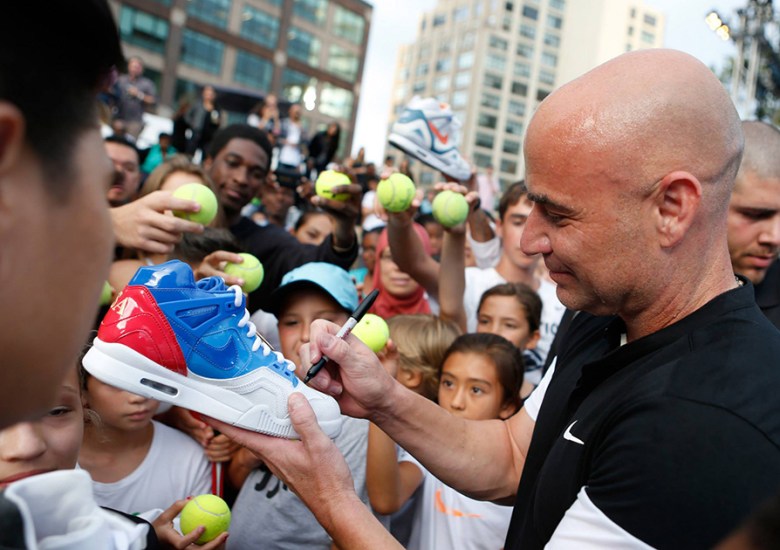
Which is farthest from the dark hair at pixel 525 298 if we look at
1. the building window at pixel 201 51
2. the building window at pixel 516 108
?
the building window at pixel 516 108

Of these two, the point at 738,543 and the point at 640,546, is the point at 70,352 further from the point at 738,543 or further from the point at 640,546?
the point at 640,546

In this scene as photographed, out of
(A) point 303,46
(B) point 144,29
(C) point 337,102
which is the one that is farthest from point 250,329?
A: (C) point 337,102

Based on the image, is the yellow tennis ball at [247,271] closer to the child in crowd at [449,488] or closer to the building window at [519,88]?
the child in crowd at [449,488]

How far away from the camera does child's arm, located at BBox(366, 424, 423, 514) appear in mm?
2363

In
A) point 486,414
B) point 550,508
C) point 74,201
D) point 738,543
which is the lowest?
point 486,414

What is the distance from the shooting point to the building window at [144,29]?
115 feet

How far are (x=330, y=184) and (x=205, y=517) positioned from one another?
6.33 ft

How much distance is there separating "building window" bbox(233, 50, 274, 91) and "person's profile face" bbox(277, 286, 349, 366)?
41450 mm

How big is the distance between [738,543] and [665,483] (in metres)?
0.75

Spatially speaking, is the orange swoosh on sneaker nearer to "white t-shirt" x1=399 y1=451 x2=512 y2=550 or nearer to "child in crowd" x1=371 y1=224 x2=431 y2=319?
"child in crowd" x1=371 y1=224 x2=431 y2=319

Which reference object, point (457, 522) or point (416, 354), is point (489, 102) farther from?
point (457, 522)

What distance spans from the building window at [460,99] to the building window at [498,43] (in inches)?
284

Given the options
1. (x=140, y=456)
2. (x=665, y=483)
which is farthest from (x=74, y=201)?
(x=140, y=456)

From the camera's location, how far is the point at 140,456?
2355 millimetres
